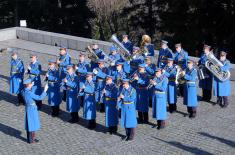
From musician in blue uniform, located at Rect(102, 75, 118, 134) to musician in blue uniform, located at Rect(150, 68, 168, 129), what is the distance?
102 centimetres

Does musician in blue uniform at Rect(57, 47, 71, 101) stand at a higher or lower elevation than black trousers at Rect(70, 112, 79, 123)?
higher

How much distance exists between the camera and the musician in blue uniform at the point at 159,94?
15.9 meters

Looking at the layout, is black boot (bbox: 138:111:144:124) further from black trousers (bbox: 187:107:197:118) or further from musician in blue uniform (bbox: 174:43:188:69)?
musician in blue uniform (bbox: 174:43:188:69)

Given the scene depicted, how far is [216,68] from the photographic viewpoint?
17.5 meters

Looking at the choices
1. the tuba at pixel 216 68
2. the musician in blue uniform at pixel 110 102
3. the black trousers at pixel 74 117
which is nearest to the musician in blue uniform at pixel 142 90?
the musician in blue uniform at pixel 110 102

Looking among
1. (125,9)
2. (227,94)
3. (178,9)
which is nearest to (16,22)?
(125,9)

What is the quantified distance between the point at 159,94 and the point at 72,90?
8.07 ft

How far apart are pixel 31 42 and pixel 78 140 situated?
11.5 metres

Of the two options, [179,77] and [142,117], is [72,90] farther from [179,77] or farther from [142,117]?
[179,77]

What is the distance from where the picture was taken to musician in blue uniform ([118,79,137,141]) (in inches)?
605

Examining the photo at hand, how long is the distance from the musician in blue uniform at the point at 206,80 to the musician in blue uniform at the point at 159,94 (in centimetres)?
225

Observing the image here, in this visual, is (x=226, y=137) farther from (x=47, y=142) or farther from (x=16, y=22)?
(x=16, y=22)

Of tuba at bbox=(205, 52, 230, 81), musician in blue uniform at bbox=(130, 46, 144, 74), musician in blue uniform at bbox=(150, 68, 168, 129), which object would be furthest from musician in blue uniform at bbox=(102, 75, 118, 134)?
tuba at bbox=(205, 52, 230, 81)

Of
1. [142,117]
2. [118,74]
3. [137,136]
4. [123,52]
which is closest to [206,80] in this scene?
[142,117]
